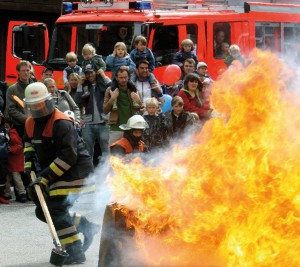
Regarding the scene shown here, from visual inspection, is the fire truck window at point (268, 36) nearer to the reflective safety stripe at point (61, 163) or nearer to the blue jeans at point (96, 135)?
the blue jeans at point (96, 135)

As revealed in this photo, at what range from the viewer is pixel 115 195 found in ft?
22.6

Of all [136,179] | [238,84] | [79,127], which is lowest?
[79,127]

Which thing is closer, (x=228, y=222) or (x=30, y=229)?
(x=228, y=222)

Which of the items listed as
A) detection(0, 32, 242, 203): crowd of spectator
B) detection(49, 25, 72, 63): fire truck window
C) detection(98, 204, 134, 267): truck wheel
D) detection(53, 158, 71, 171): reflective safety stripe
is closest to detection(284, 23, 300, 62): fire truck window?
detection(0, 32, 242, 203): crowd of spectator

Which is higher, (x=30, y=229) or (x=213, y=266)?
(x=213, y=266)

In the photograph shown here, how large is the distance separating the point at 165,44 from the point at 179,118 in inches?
178

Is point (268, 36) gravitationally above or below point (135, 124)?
below

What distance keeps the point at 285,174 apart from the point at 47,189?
321 centimetres

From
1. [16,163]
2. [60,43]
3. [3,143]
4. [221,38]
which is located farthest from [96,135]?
[221,38]

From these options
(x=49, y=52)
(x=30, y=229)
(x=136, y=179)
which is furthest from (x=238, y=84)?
(x=49, y=52)

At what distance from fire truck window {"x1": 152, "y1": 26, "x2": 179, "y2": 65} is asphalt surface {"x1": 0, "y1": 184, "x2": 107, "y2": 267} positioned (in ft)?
12.7

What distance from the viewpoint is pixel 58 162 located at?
890cm

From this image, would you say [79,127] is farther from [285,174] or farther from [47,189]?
[285,174]

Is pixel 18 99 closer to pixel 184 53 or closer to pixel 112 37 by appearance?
pixel 184 53
